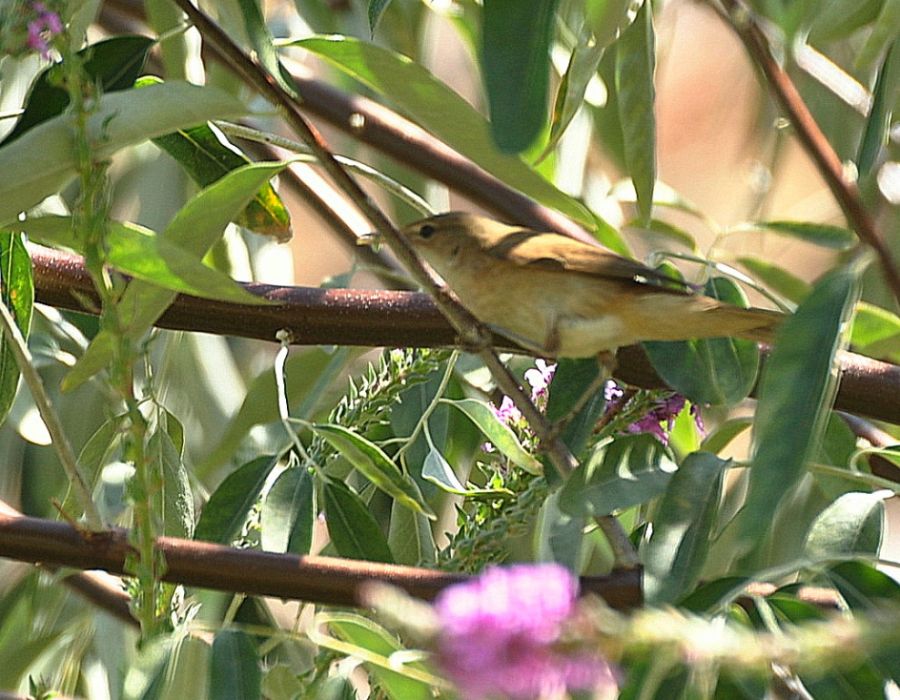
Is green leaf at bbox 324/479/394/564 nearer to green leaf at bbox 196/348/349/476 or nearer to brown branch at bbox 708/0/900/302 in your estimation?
green leaf at bbox 196/348/349/476

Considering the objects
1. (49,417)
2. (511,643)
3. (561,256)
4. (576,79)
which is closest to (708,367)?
(576,79)

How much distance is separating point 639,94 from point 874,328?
38 cm

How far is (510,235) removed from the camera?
178cm

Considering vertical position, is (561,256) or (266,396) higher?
(561,256)

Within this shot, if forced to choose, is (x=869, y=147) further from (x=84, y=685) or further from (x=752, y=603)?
(x=84, y=685)

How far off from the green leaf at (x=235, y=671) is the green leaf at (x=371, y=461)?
0.59ft

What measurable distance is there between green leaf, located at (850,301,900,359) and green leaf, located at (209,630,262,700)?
2.35 feet

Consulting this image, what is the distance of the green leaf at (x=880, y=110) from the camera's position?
1.04 metres

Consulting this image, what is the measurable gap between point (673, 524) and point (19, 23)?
57 centimetres

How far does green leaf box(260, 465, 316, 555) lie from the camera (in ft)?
3.82

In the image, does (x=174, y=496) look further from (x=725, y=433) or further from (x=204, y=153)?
(x=725, y=433)

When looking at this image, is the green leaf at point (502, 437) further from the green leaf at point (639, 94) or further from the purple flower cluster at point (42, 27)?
the purple flower cluster at point (42, 27)

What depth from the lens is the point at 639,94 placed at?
1.25m

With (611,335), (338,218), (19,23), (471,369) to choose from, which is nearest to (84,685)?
(338,218)
